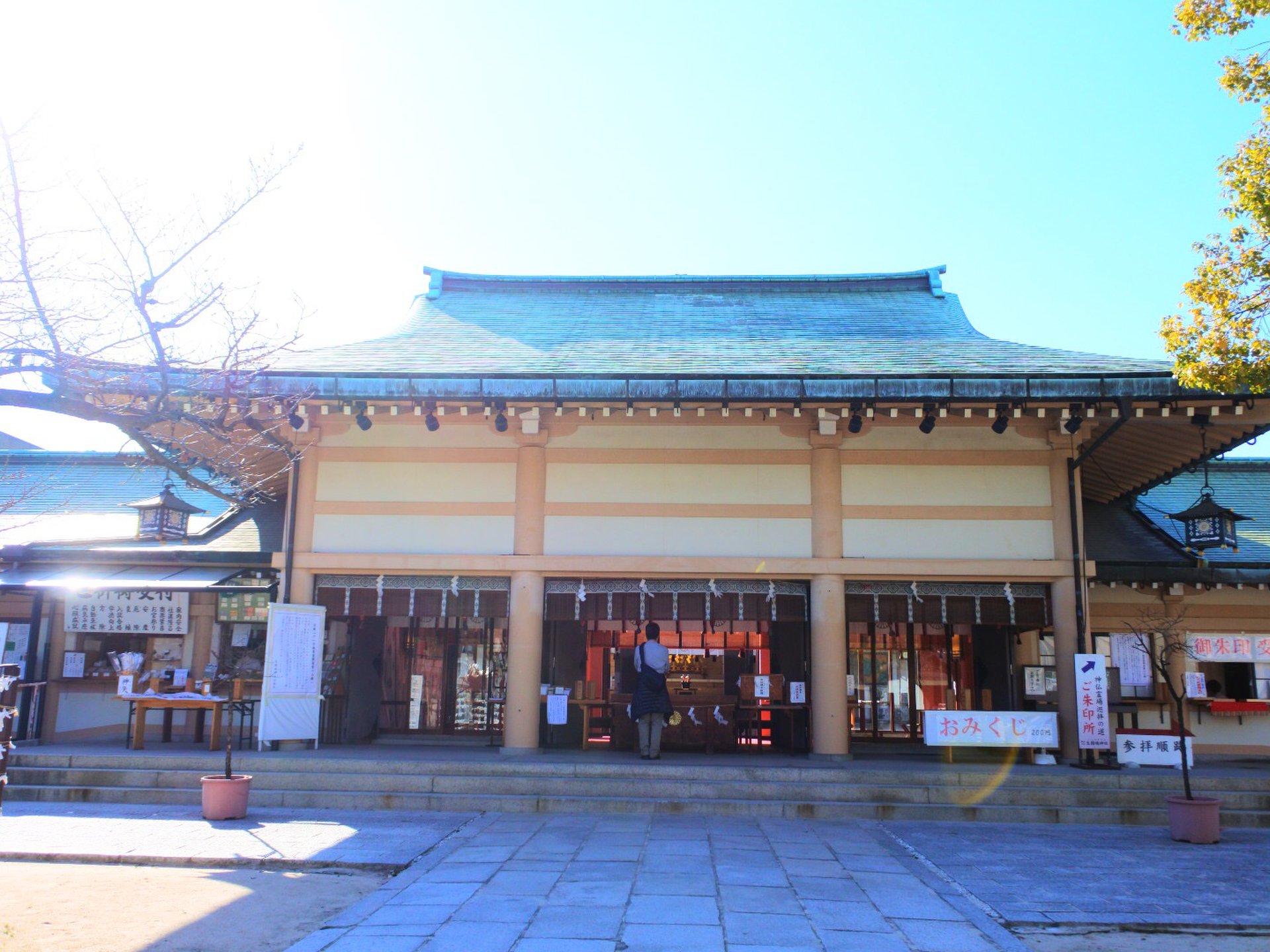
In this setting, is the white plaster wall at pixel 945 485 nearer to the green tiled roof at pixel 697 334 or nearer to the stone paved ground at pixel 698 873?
the green tiled roof at pixel 697 334

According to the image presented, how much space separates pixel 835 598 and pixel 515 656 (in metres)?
3.93

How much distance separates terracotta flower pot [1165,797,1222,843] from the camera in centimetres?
841

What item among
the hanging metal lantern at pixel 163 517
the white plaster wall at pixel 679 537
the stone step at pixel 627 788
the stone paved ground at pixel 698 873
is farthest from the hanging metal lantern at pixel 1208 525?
the hanging metal lantern at pixel 163 517

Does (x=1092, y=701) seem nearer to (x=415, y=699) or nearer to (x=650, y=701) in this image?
A: (x=650, y=701)

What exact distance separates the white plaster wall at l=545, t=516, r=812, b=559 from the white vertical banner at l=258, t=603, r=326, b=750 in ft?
10.0

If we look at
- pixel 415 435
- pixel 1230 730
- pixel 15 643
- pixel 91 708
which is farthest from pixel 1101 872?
pixel 15 643

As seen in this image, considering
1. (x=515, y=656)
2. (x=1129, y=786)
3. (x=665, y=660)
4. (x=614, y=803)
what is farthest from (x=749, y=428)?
(x=1129, y=786)

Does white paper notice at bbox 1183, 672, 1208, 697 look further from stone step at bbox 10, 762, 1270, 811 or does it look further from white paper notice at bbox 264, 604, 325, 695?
white paper notice at bbox 264, 604, 325, 695

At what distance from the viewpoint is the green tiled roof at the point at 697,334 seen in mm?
11352

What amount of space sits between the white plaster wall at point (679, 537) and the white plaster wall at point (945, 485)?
2.66 feet

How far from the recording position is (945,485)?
11.7m

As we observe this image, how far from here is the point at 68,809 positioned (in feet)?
31.1

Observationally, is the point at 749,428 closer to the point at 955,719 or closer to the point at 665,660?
the point at 665,660

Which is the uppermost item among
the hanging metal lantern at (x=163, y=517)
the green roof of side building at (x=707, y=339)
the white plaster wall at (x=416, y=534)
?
the green roof of side building at (x=707, y=339)
